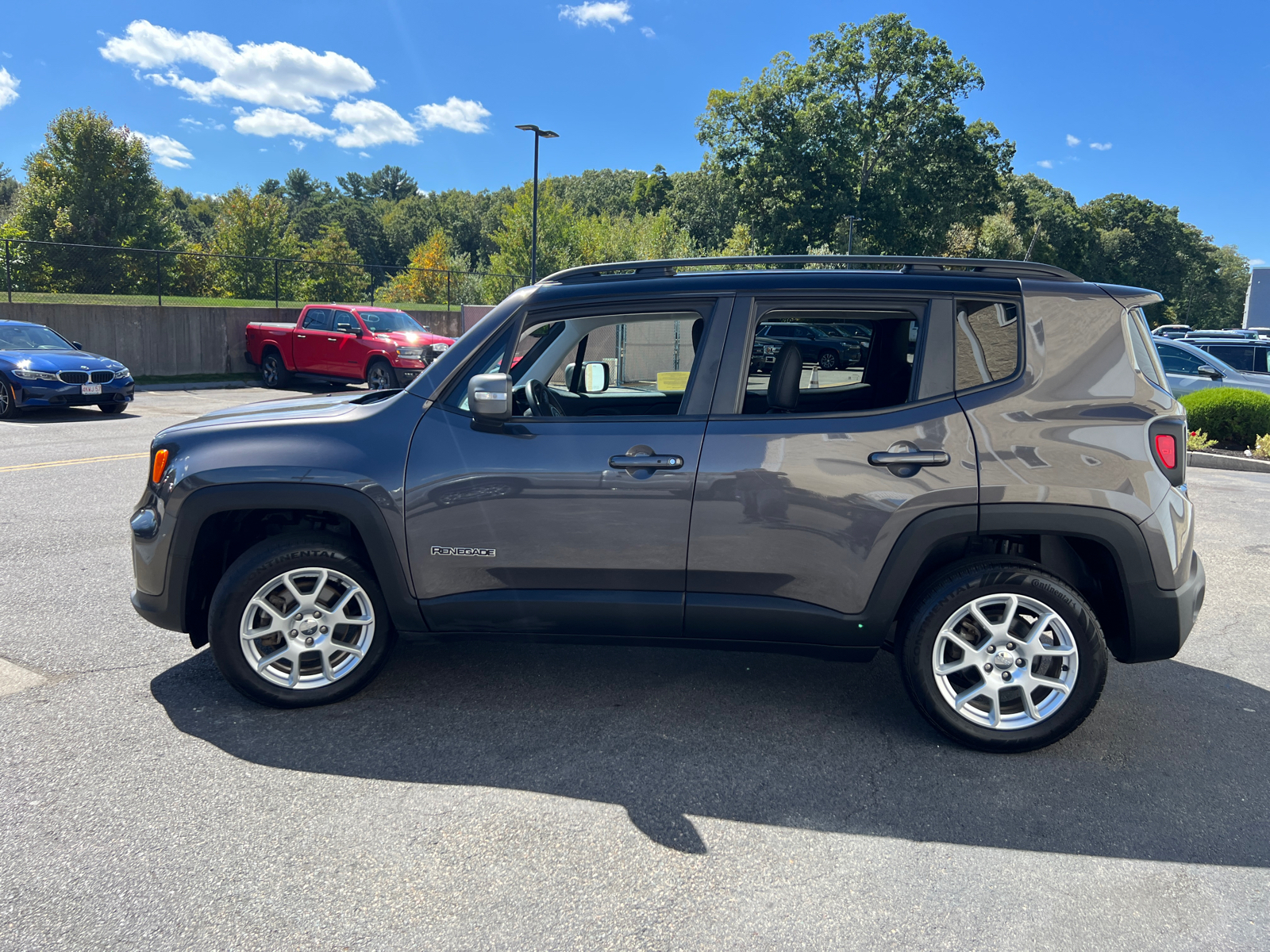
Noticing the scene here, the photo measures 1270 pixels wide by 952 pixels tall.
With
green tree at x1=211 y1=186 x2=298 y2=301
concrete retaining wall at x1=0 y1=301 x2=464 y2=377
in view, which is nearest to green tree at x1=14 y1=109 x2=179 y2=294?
green tree at x1=211 y1=186 x2=298 y2=301

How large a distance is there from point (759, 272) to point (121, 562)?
456cm

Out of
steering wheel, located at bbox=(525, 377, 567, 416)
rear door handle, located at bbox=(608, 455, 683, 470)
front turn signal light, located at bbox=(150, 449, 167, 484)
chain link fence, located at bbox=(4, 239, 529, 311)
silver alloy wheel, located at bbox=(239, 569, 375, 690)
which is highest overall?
chain link fence, located at bbox=(4, 239, 529, 311)

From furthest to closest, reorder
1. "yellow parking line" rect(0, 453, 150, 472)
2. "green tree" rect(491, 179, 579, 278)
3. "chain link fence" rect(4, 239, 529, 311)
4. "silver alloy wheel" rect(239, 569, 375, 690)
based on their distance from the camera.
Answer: "green tree" rect(491, 179, 579, 278) → "chain link fence" rect(4, 239, 529, 311) → "yellow parking line" rect(0, 453, 150, 472) → "silver alloy wheel" rect(239, 569, 375, 690)

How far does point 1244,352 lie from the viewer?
51.7ft

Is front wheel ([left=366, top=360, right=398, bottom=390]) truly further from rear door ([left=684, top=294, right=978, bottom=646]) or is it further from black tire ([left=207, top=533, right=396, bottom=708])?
rear door ([left=684, top=294, right=978, bottom=646])

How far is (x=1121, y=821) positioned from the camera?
10.0 feet

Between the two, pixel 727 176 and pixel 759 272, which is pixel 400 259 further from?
pixel 759 272

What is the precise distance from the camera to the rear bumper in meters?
3.43

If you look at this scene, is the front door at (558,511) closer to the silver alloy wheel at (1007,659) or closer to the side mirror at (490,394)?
the side mirror at (490,394)

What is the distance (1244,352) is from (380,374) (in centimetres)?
1600

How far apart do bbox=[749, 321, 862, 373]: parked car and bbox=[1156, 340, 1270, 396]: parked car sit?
509 inches

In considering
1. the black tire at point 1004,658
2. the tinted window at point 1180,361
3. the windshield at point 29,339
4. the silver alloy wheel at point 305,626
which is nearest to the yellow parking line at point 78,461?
the windshield at point 29,339

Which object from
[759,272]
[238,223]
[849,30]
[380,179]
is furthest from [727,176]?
[380,179]

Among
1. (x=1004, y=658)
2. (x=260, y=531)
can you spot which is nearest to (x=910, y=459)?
(x=1004, y=658)
